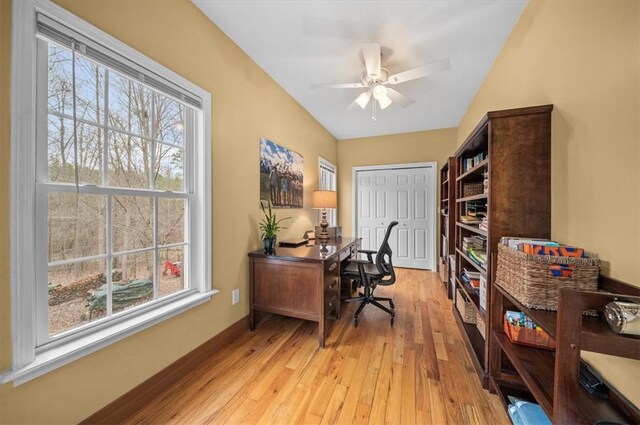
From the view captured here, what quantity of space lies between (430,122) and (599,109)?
3032 mm

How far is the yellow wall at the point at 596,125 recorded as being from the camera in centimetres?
88

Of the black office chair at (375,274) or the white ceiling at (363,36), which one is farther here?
the black office chair at (375,274)

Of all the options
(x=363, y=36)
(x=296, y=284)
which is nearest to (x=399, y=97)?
(x=363, y=36)

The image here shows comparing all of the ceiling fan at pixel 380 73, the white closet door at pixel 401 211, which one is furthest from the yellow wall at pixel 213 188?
the white closet door at pixel 401 211

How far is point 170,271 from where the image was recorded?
1615mm

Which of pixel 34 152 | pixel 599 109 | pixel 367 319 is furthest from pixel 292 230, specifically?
pixel 599 109

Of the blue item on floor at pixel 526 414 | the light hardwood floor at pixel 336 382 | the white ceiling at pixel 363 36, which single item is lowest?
the light hardwood floor at pixel 336 382

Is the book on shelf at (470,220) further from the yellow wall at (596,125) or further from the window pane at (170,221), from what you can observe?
the window pane at (170,221)

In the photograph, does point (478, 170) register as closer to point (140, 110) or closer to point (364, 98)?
point (364, 98)

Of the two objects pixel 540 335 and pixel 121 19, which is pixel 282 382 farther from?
pixel 121 19

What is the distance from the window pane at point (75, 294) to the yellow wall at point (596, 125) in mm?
2331

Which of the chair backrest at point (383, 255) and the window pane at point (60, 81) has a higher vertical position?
the window pane at point (60, 81)

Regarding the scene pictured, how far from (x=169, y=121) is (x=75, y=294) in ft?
3.68

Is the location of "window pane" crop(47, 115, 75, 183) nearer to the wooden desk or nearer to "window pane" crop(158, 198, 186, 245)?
"window pane" crop(158, 198, 186, 245)
